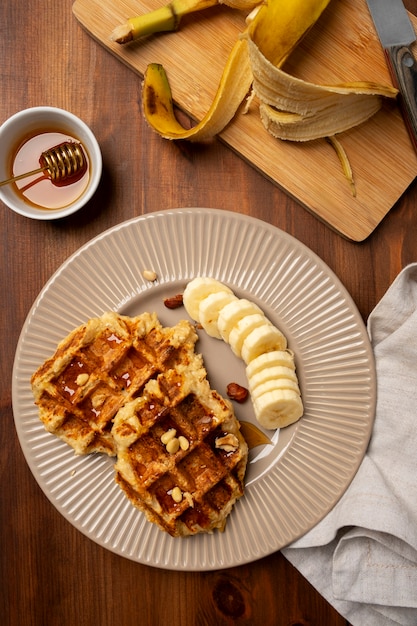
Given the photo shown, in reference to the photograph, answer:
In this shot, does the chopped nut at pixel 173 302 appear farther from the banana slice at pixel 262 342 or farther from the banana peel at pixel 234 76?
the banana peel at pixel 234 76

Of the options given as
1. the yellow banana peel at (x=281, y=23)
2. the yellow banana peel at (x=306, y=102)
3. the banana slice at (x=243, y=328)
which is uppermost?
the yellow banana peel at (x=281, y=23)

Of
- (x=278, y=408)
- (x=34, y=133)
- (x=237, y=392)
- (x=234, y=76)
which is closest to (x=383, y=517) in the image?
(x=278, y=408)

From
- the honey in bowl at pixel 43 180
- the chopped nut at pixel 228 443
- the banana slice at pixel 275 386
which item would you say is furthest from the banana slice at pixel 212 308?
the honey in bowl at pixel 43 180

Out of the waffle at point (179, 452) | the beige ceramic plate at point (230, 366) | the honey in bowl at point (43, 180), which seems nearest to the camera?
the waffle at point (179, 452)

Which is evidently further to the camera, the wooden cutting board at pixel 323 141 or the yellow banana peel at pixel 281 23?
the wooden cutting board at pixel 323 141

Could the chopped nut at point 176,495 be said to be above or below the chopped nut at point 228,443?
below

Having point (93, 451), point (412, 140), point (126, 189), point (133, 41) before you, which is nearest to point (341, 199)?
point (412, 140)

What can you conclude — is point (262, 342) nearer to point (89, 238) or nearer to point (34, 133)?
point (89, 238)
